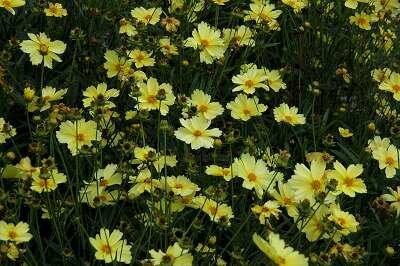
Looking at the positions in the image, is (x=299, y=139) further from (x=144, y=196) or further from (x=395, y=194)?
(x=144, y=196)

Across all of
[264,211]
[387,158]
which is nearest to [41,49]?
[264,211]

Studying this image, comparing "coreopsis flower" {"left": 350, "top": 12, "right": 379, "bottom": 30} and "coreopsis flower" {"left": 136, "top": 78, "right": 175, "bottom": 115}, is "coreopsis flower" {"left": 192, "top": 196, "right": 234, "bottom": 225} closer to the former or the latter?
"coreopsis flower" {"left": 136, "top": 78, "right": 175, "bottom": 115}

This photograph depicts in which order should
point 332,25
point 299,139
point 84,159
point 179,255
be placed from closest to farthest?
point 179,255, point 84,159, point 299,139, point 332,25

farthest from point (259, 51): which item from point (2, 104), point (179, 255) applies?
point (179, 255)

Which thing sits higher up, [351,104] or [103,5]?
[103,5]

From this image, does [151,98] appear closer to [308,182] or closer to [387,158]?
[308,182]
